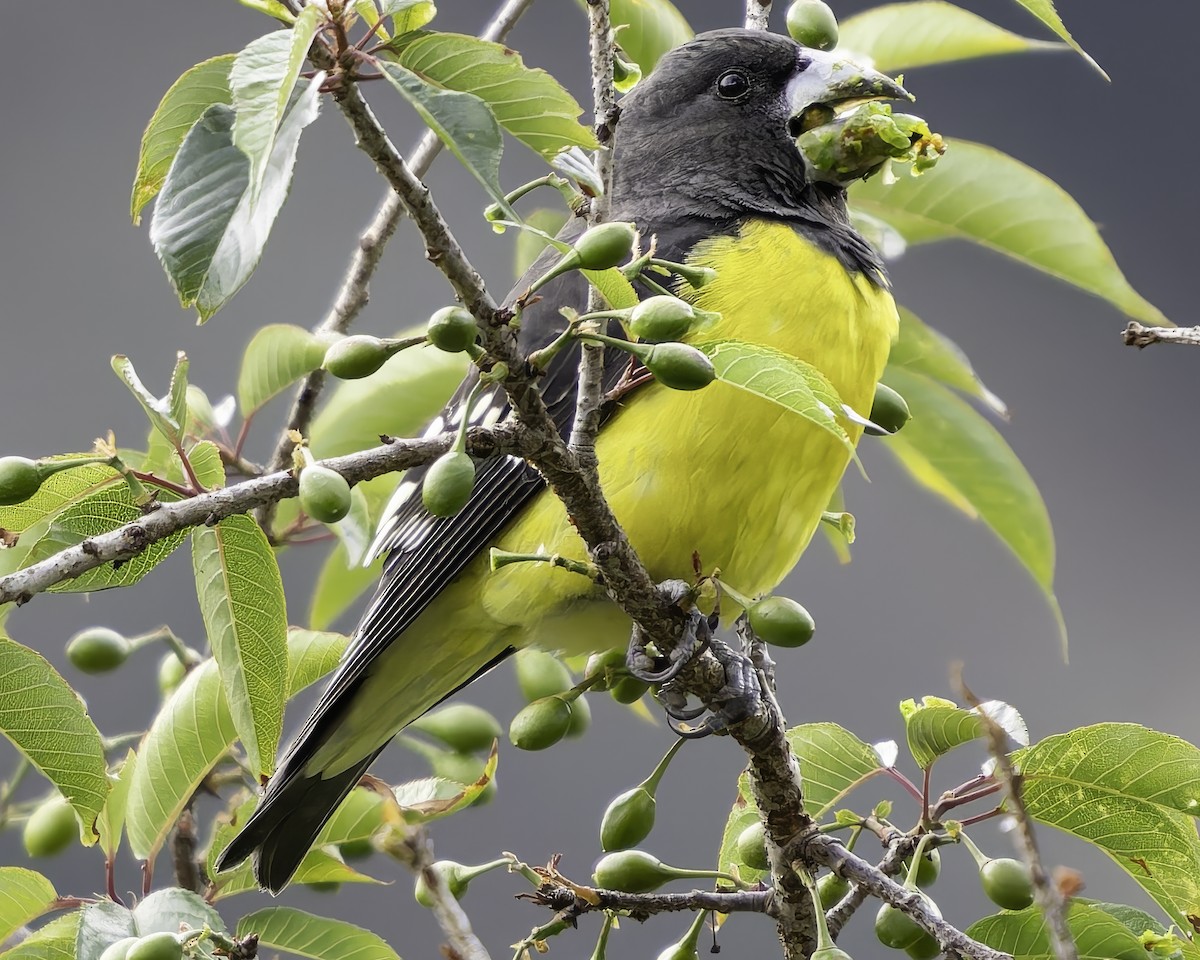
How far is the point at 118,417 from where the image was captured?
17.3 ft

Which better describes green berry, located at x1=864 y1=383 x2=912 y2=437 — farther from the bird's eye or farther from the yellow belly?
the bird's eye

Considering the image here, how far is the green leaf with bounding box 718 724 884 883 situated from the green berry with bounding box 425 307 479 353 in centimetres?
72

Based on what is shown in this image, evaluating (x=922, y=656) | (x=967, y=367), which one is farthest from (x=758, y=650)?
(x=922, y=656)

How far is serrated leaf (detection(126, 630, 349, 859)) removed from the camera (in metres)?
1.69

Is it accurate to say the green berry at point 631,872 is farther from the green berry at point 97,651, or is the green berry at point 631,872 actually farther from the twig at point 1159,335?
the green berry at point 97,651

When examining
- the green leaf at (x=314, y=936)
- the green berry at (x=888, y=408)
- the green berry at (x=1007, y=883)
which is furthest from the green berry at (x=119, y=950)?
the green berry at (x=888, y=408)

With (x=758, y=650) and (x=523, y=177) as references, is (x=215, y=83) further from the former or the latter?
(x=523, y=177)

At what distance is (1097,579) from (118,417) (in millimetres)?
3757

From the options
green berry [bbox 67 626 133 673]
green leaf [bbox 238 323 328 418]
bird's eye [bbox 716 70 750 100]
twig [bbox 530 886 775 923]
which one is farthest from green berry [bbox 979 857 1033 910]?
bird's eye [bbox 716 70 750 100]

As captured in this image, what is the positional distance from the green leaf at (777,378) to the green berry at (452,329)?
0.23 metres

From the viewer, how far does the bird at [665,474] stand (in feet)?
6.42

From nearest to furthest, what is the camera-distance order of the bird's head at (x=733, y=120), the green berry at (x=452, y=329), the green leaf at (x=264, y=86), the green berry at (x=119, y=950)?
the green leaf at (x=264, y=86) < the green berry at (x=452, y=329) < the green berry at (x=119, y=950) < the bird's head at (x=733, y=120)

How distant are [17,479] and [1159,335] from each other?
1.02m

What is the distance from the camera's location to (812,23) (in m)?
1.83
